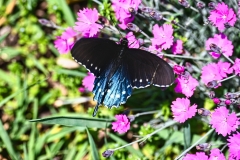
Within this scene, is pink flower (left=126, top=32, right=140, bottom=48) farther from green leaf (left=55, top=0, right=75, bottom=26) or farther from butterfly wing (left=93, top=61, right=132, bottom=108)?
green leaf (left=55, top=0, right=75, bottom=26)

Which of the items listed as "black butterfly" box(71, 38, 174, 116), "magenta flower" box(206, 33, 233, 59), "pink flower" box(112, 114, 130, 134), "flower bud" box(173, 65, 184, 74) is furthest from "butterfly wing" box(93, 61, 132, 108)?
"magenta flower" box(206, 33, 233, 59)

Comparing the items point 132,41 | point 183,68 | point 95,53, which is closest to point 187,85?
point 183,68

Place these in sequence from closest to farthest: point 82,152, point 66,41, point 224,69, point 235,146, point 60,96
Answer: point 235,146
point 224,69
point 66,41
point 82,152
point 60,96

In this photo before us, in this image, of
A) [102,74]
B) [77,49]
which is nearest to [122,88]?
[102,74]

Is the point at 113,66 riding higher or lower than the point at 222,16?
lower

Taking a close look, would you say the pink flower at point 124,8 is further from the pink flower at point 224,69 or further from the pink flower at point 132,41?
the pink flower at point 224,69

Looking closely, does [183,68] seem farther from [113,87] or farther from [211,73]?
[113,87]

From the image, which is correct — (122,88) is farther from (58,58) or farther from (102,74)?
(58,58)

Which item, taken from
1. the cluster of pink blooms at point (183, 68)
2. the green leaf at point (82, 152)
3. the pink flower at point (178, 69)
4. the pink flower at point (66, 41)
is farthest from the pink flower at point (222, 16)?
the green leaf at point (82, 152)
